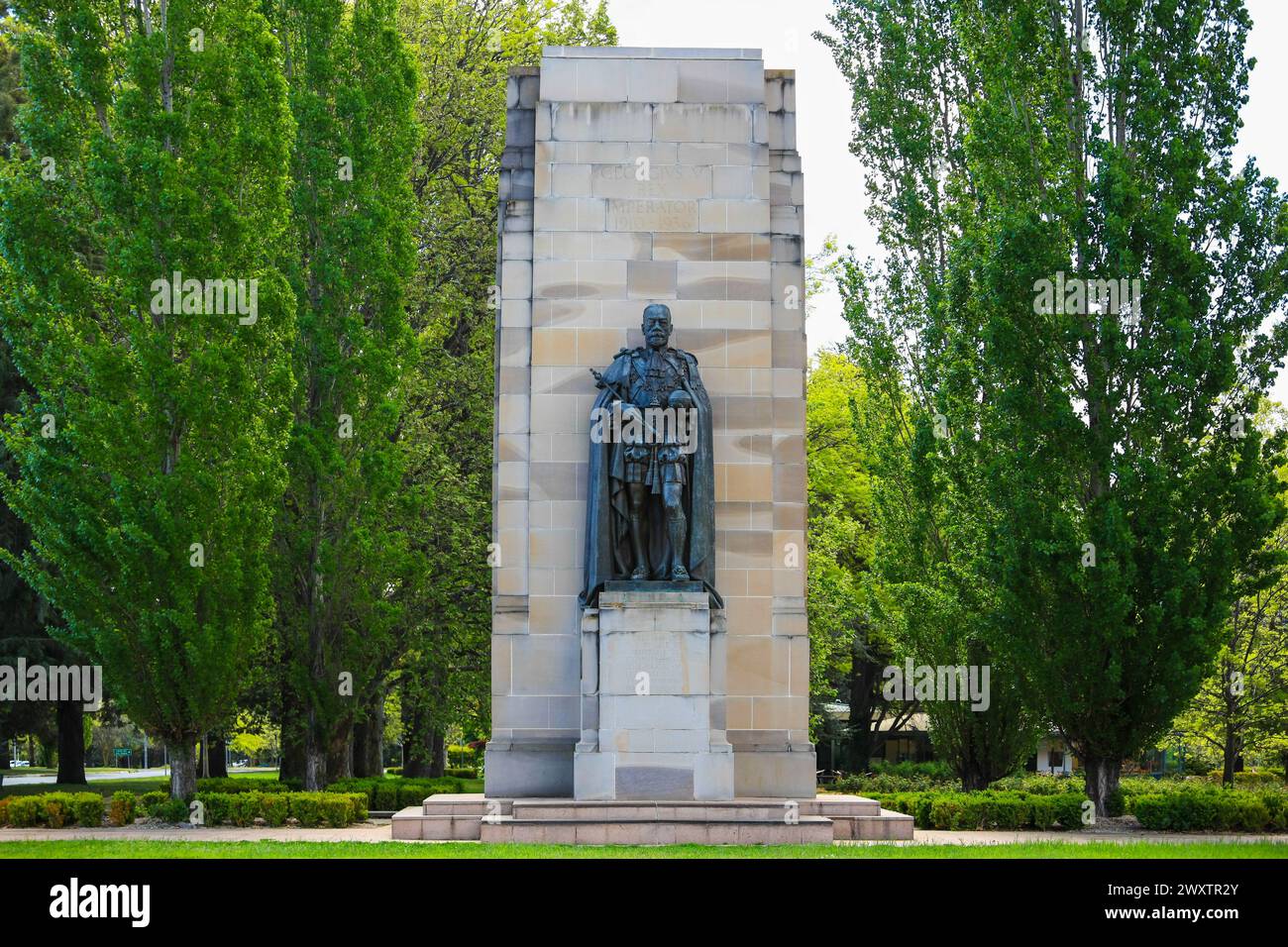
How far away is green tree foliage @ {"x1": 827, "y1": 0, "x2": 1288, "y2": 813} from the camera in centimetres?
1956

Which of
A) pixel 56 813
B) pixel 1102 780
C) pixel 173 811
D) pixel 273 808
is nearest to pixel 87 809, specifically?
pixel 56 813

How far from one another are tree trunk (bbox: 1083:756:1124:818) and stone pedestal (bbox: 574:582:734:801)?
7.05 meters

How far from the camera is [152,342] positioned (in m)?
21.0

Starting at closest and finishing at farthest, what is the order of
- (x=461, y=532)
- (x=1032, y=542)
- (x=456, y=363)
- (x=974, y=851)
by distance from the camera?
(x=974, y=851) → (x=1032, y=542) → (x=461, y=532) → (x=456, y=363)

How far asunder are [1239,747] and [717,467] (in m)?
21.4

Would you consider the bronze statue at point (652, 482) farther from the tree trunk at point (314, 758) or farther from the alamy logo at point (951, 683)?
the tree trunk at point (314, 758)

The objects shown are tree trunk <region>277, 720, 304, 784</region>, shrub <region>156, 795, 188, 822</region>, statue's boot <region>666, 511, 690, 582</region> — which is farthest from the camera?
tree trunk <region>277, 720, 304, 784</region>

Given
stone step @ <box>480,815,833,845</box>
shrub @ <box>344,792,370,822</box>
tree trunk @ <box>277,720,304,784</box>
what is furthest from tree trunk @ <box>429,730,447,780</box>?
stone step @ <box>480,815,833,845</box>

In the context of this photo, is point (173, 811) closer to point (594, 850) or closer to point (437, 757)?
point (594, 850)

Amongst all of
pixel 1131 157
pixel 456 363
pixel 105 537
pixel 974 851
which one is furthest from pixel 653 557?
pixel 456 363

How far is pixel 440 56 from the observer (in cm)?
3228

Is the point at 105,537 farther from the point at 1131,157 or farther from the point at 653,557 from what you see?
the point at 1131,157

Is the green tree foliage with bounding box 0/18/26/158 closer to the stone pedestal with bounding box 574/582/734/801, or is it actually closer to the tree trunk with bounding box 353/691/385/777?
Result: the tree trunk with bounding box 353/691/385/777

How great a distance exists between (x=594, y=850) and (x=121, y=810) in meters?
9.73
